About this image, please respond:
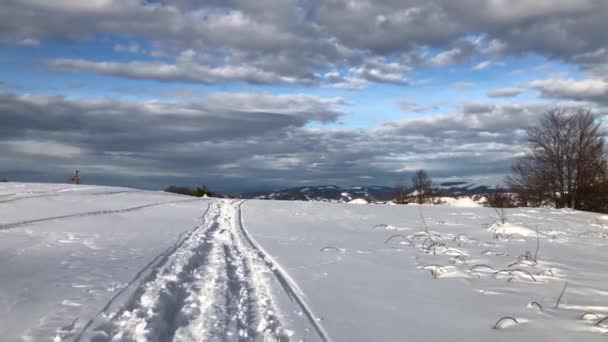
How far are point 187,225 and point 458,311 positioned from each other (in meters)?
9.14

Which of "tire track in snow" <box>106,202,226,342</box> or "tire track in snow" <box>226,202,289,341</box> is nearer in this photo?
"tire track in snow" <box>106,202,226,342</box>

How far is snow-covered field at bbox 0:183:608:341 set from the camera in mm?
3963

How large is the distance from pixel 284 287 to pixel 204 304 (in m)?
1.21

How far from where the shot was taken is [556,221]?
17.3 metres

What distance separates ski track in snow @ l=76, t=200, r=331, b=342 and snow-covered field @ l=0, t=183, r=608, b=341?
0.02m

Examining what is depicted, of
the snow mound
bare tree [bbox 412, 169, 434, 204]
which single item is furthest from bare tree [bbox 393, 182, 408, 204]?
the snow mound

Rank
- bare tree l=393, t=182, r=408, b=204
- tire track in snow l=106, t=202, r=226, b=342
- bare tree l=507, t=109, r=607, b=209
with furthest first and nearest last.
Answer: bare tree l=393, t=182, r=408, b=204, bare tree l=507, t=109, r=607, b=209, tire track in snow l=106, t=202, r=226, b=342

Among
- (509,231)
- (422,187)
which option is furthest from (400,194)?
(509,231)

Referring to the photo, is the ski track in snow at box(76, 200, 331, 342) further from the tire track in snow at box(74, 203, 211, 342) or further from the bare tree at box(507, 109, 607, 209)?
the bare tree at box(507, 109, 607, 209)

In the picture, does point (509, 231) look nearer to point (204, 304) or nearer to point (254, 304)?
point (254, 304)

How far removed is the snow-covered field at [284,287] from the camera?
3.96 meters

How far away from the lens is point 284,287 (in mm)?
5590

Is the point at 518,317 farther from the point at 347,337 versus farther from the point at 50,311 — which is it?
the point at 50,311

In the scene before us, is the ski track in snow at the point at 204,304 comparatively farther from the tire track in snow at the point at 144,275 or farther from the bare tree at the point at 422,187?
the bare tree at the point at 422,187
